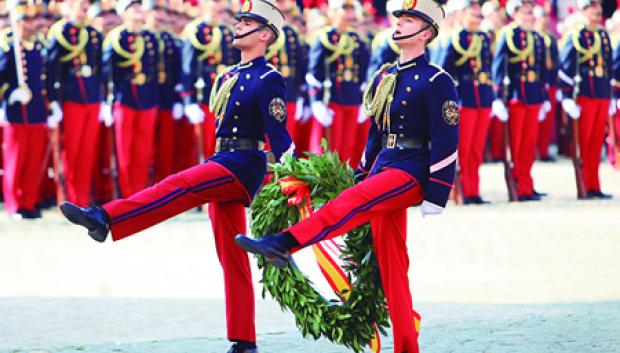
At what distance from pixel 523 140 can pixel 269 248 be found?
31.7ft

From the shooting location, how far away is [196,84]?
13.8 m

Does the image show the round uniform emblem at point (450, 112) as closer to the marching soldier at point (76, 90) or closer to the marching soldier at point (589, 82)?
the marching soldier at point (76, 90)

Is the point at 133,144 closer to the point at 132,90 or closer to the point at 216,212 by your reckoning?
the point at 132,90

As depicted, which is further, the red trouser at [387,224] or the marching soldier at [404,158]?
the marching soldier at [404,158]

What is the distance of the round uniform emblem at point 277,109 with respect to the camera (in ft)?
21.7

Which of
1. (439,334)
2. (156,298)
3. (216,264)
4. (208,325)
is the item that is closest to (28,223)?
(216,264)

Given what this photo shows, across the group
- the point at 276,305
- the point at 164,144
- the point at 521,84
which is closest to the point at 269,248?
the point at 276,305

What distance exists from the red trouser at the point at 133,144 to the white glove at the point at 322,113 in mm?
2051

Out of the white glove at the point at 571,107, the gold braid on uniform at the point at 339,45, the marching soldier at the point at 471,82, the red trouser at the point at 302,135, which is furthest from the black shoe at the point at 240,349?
the red trouser at the point at 302,135

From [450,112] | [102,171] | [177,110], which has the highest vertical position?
[450,112]

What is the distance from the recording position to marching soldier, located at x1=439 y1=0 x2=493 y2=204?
13.9 meters

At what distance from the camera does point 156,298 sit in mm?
8602

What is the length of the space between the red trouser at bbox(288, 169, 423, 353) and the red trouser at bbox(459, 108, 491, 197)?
8097mm

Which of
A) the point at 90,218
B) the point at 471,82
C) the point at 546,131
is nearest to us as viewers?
the point at 90,218
